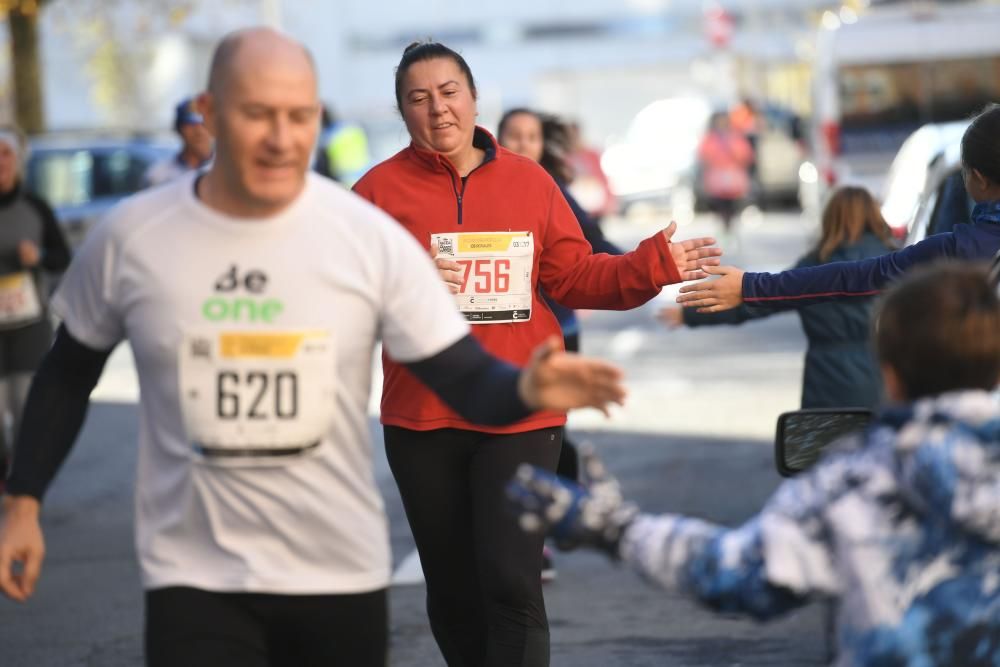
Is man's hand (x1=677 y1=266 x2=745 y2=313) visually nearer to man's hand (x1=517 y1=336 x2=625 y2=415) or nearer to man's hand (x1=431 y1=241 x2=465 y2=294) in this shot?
man's hand (x1=431 y1=241 x2=465 y2=294)

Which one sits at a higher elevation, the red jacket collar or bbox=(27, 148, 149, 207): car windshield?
the red jacket collar

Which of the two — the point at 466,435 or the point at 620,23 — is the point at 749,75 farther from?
the point at 466,435

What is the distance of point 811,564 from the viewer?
324 cm

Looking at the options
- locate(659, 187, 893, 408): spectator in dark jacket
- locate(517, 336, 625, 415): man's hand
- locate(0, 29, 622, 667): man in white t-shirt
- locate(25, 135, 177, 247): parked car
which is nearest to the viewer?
locate(517, 336, 625, 415): man's hand

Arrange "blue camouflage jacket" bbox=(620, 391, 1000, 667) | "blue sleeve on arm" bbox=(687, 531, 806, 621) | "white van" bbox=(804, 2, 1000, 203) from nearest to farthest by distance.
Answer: "blue camouflage jacket" bbox=(620, 391, 1000, 667), "blue sleeve on arm" bbox=(687, 531, 806, 621), "white van" bbox=(804, 2, 1000, 203)

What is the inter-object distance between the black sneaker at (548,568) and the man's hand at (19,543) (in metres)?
4.66

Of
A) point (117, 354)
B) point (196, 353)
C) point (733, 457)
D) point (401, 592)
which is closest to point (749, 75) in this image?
point (117, 354)

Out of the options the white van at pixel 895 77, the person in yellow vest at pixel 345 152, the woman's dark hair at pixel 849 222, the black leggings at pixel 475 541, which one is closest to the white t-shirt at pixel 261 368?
the black leggings at pixel 475 541

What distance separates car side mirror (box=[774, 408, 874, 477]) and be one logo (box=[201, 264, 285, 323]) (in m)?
1.32

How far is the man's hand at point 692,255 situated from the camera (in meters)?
5.75

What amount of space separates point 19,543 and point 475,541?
178 cm

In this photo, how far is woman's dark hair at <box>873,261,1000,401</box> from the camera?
3.21 m

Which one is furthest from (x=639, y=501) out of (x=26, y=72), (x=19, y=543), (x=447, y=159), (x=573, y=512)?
(x=26, y=72)

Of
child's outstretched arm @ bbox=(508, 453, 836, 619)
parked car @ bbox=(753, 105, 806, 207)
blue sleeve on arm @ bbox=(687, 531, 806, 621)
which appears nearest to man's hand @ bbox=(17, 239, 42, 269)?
child's outstretched arm @ bbox=(508, 453, 836, 619)
